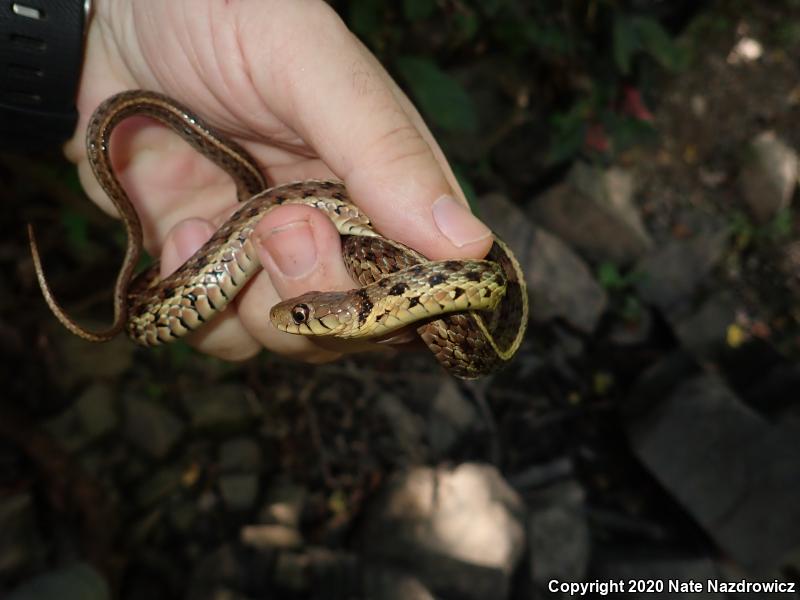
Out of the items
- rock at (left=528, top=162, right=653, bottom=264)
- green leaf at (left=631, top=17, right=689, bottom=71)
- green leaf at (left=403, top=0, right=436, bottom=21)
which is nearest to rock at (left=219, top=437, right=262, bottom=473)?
green leaf at (left=403, top=0, right=436, bottom=21)

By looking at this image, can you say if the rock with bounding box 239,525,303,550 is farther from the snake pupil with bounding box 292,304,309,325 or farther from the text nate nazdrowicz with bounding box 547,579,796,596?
the snake pupil with bounding box 292,304,309,325

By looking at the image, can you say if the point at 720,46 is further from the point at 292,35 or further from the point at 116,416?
the point at 116,416

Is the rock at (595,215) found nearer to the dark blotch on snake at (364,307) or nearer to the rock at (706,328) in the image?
the rock at (706,328)

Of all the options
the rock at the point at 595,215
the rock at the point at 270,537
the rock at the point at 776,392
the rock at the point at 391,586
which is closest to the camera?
the rock at the point at 391,586

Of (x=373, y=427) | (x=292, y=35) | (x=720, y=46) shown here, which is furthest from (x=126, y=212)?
(x=720, y=46)

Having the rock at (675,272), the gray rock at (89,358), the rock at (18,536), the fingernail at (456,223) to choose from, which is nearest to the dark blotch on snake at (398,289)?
the fingernail at (456,223)

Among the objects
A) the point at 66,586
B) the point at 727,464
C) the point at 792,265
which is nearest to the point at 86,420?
the point at 66,586
